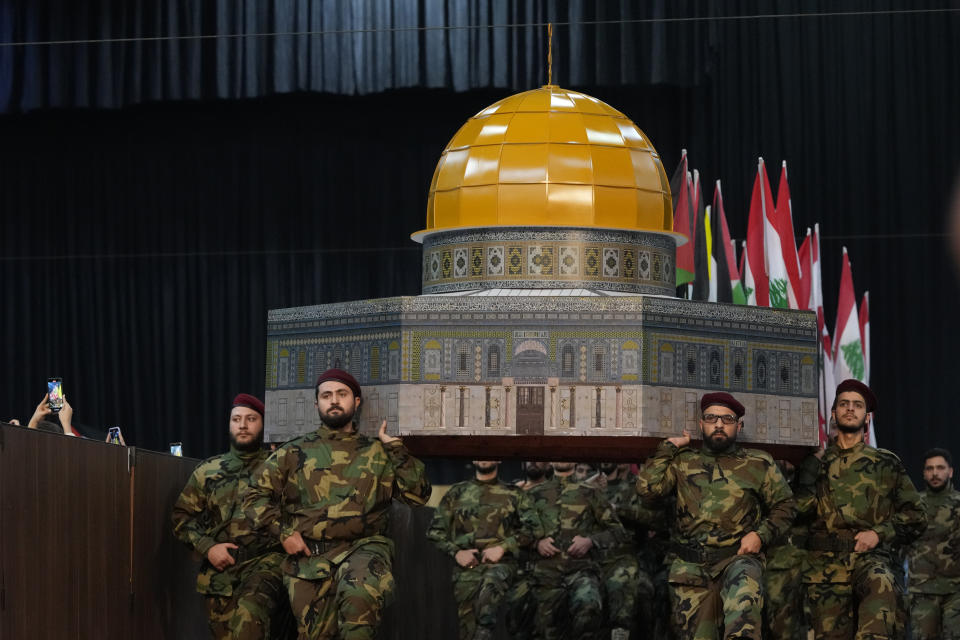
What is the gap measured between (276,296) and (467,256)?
12168 millimetres

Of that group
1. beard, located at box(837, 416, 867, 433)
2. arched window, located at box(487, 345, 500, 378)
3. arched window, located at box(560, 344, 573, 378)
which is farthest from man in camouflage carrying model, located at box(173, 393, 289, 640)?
beard, located at box(837, 416, 867, 433)

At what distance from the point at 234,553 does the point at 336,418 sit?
3.39 feet

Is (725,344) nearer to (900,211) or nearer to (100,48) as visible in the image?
(900,211)

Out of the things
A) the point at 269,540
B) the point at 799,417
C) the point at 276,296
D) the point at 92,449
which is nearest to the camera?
the point at 92,449

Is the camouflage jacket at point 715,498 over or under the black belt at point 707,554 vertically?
over

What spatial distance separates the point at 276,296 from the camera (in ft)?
72.8

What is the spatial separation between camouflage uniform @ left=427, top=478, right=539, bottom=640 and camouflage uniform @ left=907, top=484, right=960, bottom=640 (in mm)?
3055

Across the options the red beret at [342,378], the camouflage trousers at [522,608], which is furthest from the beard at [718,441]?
the camouflage trousers at [522,608]

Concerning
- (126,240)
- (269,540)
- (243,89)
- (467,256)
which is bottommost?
(269,540)

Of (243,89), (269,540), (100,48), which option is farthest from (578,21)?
(269,540)

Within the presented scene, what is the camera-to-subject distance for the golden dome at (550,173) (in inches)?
402

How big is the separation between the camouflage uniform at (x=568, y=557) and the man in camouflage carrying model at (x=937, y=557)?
242cm

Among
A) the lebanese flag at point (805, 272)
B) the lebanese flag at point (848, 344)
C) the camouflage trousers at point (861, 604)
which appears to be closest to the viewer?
the camouflage trousers at point (861, 604)

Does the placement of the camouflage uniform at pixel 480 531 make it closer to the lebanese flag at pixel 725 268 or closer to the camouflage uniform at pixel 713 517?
the camouflage uniform at pixel 713 517
